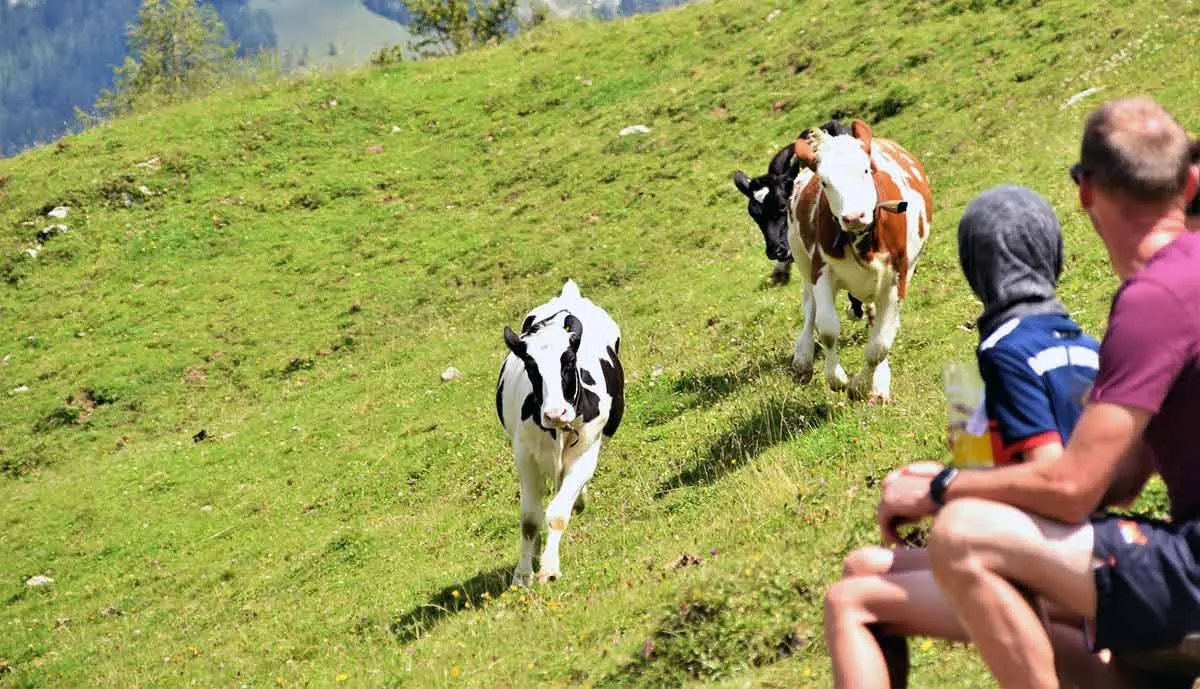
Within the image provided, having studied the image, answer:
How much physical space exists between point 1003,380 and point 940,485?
439 millimetres

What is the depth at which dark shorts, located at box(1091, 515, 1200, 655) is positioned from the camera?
4.29m

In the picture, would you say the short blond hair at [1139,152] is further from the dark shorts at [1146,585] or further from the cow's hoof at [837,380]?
the cow's hoof at [837,380]

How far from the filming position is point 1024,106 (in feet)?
72.2

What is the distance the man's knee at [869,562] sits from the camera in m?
5.22

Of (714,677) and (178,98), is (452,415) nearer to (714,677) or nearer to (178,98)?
(714,677)

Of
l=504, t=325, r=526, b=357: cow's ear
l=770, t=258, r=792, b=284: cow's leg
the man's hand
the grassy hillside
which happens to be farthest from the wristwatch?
l=770, t=258, r=792, b=284: cow's leg

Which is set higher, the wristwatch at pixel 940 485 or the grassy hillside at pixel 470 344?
the wristwatch at pixel 940 485

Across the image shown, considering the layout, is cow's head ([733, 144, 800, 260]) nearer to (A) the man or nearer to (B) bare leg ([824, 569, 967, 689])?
(B) bare leg ([824, 569, 967, 689])

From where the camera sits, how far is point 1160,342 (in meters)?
4.17

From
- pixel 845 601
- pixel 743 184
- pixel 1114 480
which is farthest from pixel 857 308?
pixel 1114 480

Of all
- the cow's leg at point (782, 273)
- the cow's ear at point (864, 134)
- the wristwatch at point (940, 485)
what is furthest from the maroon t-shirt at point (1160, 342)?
the cow's leg at point (782, 273)

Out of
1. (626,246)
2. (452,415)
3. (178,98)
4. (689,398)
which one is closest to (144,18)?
(178,98)

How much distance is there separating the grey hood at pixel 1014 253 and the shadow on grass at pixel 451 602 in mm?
6386

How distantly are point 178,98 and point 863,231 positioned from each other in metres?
29.6
